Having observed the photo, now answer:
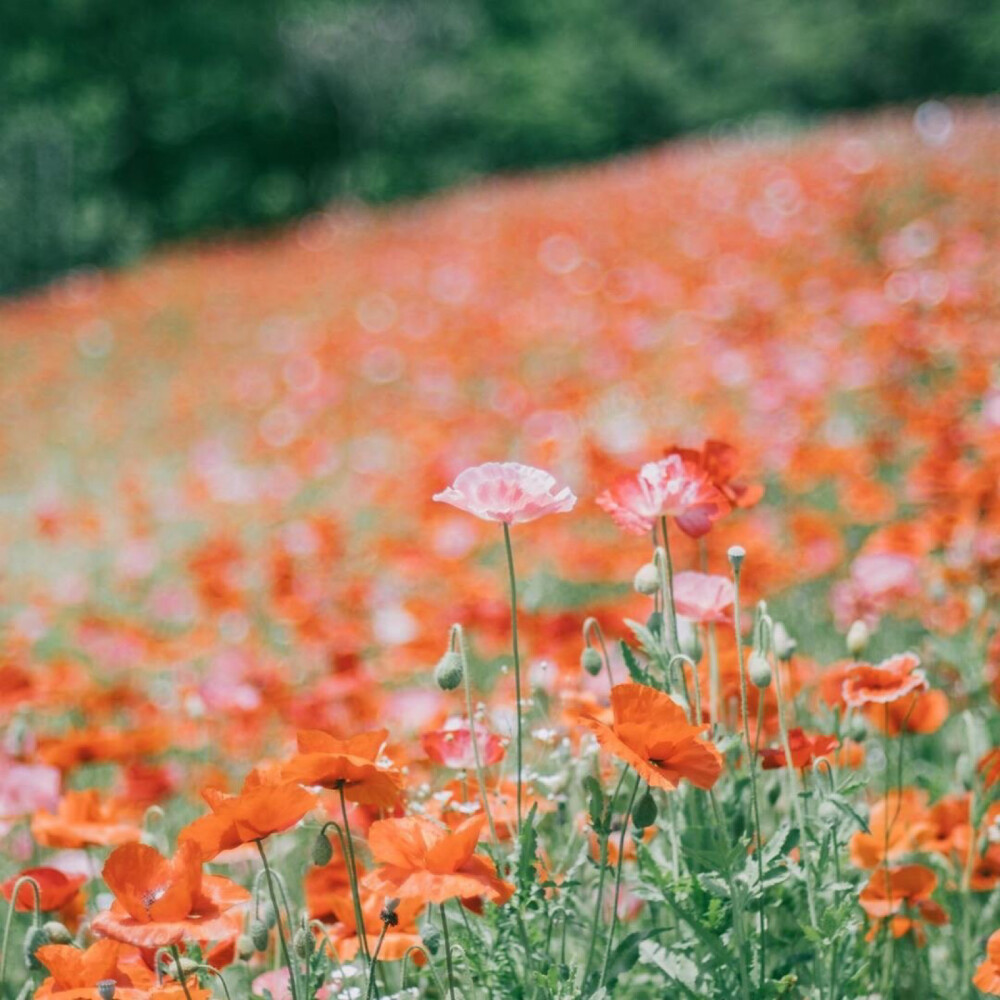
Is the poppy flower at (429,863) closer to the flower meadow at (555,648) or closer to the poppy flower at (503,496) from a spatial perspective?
the flower meadow at (555,648)

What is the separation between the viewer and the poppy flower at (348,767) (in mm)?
869

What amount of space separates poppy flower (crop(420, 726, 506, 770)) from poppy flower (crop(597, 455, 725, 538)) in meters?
0.25

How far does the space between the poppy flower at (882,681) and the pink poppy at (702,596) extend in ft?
0.43

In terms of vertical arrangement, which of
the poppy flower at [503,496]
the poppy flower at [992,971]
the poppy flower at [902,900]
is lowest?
the poppy flower at [902,900]

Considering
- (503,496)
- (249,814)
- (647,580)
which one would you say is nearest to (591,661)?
(647,580)

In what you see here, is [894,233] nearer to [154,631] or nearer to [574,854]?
[154,631]

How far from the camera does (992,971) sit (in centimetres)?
97

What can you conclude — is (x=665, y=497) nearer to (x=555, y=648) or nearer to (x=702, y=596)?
(x=702, y=596)

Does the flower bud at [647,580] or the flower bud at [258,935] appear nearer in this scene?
the flower bud at [258,935]

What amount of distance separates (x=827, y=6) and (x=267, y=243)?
1745 cm

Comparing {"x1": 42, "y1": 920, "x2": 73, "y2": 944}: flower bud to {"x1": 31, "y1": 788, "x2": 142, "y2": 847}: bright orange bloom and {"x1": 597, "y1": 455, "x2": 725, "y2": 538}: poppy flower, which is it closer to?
{"x1": 31, "y1": 788, "x2": 142, "y2": 847}: bright orange bloom

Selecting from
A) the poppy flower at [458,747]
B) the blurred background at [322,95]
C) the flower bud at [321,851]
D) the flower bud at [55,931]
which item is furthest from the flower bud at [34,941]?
the blurred background at [322,95]

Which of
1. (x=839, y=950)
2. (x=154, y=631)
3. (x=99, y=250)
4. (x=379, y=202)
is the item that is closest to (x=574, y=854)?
(x=839, y=950)

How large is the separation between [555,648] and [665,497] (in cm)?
64
